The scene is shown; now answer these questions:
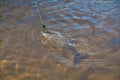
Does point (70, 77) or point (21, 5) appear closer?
point (70, 77)

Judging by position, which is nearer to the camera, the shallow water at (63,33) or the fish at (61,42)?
the shallow water at (63,33)

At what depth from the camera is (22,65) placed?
11.7 ft

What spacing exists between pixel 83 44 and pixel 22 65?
1.14 meters

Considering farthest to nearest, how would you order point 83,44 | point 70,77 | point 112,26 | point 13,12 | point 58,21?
1. point 13,12
2. point 58,21
3. point 112,26
4. point 83,44
5. point 70,77

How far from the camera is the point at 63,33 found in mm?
4215

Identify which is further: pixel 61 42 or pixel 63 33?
pixel 63 33

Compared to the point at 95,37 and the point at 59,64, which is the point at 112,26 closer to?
the point at 95,37

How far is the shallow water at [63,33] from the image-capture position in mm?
3354

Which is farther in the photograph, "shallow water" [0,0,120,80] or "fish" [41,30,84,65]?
"fish" [41,30,84,65]

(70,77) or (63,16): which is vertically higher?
(63,16)

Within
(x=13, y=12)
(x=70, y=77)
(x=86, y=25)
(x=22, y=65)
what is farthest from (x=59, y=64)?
(x=13, y=12)

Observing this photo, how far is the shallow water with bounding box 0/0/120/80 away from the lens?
335 centimetres

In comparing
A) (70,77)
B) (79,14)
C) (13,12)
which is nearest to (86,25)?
(79,14)

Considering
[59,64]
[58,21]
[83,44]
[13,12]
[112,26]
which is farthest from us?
[13,12]
